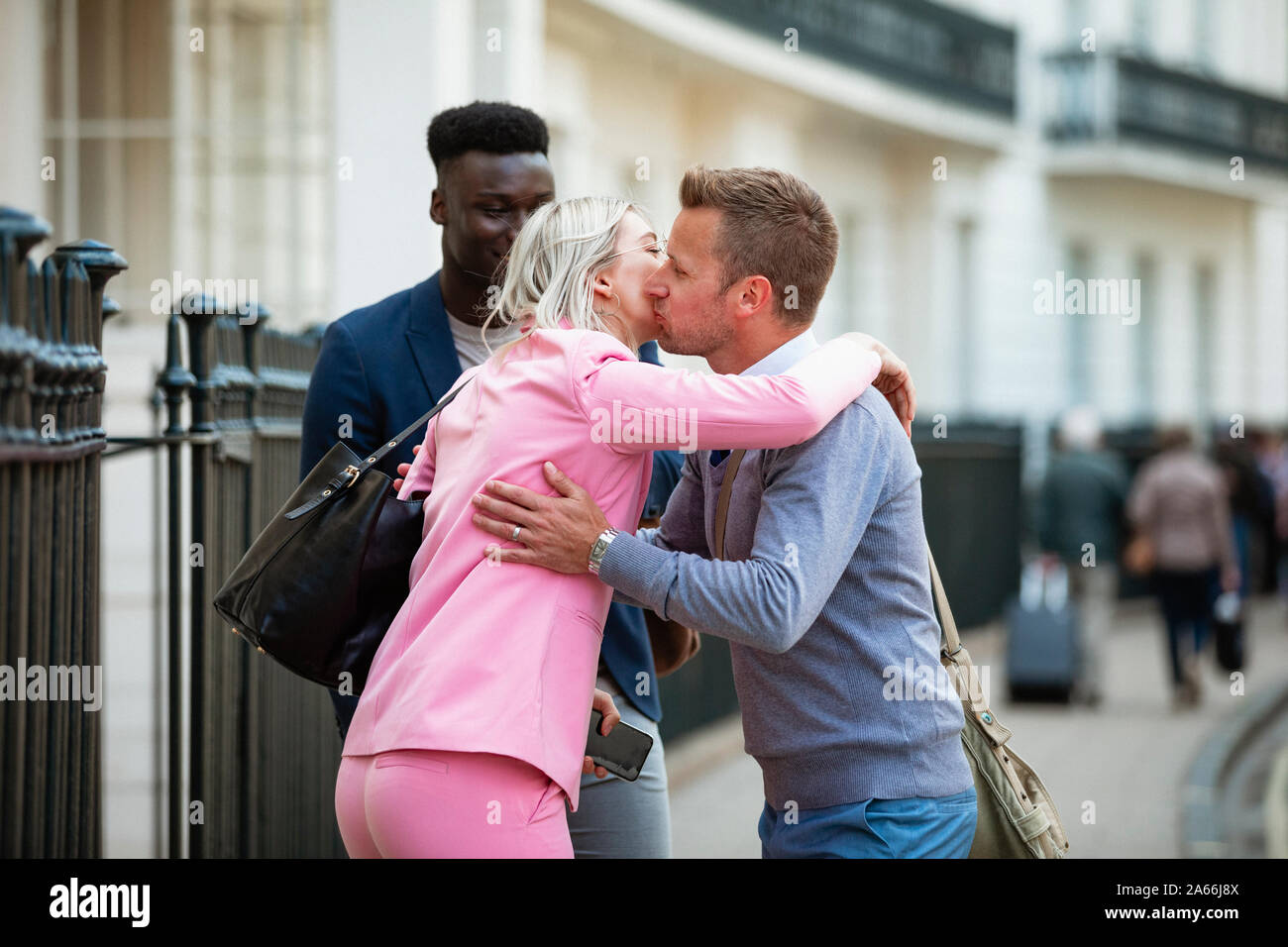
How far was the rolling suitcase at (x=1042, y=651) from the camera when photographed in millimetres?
11227

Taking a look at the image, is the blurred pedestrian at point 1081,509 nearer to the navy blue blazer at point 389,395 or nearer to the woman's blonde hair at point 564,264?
the navy blue blazer at point 389,395

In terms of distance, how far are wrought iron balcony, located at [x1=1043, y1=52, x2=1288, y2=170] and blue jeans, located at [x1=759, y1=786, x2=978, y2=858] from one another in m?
20.2

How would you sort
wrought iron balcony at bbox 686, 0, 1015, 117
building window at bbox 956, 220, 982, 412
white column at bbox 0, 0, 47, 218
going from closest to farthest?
white column at bbox 0, 0, 47, 218
wrought iron balcony at bbox 686, 0, 1015, 117
building window at bbox 956, 220, 982, 412

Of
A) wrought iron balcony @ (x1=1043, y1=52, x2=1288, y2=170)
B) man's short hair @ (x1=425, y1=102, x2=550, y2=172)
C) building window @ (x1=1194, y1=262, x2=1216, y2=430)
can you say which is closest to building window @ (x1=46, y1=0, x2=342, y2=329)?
man's short hair @ (x1=425, y1=102, x2=550, y2=172)

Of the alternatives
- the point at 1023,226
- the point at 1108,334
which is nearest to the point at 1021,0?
the point at 1023,226

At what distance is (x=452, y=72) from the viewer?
7.00m

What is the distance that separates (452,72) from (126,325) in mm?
1941

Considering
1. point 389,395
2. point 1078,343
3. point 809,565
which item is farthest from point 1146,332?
point 809,565

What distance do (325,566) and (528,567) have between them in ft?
1.21

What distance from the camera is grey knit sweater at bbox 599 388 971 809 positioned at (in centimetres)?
248

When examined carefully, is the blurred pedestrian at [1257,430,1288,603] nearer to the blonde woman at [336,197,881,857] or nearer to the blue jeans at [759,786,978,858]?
the blue jeans at [759,786,978,858]

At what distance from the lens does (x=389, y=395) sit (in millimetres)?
3156

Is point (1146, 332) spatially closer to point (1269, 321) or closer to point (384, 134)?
point (1269, 321)
